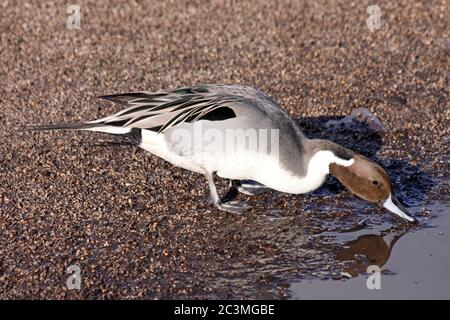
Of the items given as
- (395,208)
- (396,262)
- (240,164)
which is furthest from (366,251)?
(240,164)

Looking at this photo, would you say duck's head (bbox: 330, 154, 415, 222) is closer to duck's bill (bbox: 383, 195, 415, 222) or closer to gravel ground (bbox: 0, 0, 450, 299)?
duck's bill (bbox: 383, 195, 415, 222)

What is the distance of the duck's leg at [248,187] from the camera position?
5699mm

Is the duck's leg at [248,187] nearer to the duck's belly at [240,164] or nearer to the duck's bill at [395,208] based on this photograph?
the duck's belly at [240,164]

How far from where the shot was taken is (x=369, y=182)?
514 centimetres

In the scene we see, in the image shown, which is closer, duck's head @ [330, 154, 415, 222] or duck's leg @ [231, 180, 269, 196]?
duck's head @ [330, 154, 415, 222]

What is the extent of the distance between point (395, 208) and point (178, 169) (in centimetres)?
167

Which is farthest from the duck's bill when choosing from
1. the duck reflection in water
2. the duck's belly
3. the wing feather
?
the wing feather

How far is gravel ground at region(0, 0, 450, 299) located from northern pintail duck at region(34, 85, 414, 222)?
13.1 inches

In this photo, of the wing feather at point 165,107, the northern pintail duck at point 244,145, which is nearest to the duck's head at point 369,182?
the northern pintail duck at point 244,145

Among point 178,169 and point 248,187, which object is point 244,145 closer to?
point 248,187

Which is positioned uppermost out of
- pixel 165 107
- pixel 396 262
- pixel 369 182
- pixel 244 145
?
pixel 165 107

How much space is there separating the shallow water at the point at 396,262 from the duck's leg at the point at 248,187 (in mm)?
779

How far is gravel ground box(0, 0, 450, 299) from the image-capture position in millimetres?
4793
